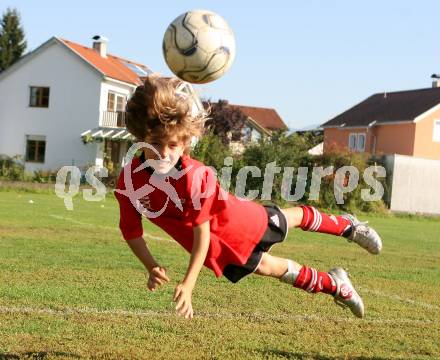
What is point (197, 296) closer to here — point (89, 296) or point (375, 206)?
point (89, 296)

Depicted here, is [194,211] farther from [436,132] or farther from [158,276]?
[436,132]

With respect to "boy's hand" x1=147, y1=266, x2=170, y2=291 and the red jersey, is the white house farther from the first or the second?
"boy's hand" x1=147, y1=266, x2=170, y2=291

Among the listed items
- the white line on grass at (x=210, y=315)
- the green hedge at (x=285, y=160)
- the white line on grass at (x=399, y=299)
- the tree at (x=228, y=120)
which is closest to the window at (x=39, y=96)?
the green hedge at (x=285, y=160)

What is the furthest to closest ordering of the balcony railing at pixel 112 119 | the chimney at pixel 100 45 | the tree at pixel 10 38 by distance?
the tree at pixel 10 38 < the chimney at pixel 100 45 < the balcony railing at pixel 112 119

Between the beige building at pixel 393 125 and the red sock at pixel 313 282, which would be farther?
the beige building at pixel 393 125

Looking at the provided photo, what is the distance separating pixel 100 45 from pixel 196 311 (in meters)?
39.8

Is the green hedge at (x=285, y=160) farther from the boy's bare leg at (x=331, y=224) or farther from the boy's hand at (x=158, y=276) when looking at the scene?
the boy's hand at (x=158, y=276)

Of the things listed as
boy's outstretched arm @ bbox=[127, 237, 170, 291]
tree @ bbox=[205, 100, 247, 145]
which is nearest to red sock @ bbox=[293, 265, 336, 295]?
boy's outstretched arm @ bbox=[127, 237, 170, 291]

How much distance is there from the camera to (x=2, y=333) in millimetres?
4961

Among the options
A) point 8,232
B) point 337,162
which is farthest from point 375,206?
point 8,232

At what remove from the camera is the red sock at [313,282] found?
5008 mm

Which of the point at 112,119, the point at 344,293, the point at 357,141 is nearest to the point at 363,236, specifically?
the point at 344,293

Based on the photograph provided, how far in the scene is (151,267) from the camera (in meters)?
4.56

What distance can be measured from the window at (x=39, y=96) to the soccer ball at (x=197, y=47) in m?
34.7
